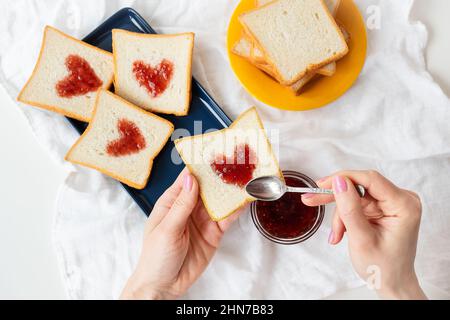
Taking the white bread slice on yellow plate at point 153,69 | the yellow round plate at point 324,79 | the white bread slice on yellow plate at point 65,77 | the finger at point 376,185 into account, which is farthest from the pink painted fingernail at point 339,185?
the white bread slice on yellow plate at point 65,77

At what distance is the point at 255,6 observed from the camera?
1978 millimetres

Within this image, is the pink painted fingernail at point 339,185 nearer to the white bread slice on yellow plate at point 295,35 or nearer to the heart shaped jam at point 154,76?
the white bread slice on yellow plate at point 295,35

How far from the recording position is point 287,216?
6.40ft

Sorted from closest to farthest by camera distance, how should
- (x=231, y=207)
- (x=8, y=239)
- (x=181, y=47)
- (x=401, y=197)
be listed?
(x=401, y=197), (x=231, y=207), (x=181, y=47), (x=8, y=239)

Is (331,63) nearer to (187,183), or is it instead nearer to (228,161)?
(228,161)

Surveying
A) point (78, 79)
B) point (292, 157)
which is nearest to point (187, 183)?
point (292, 157)

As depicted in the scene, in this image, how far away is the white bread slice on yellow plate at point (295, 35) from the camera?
6.27 ft

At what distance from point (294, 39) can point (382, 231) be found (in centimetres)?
86

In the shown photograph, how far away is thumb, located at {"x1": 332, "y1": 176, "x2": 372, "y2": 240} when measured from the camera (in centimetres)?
154

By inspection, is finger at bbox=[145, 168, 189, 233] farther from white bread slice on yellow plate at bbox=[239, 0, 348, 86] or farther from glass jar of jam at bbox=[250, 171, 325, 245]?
white bread slice on yellow plate at bbox=[239, 0, 348, 86]

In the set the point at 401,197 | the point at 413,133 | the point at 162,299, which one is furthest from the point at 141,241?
the point at 413,133

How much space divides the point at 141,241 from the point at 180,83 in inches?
28.1

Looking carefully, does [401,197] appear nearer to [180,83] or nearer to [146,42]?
[180,83]

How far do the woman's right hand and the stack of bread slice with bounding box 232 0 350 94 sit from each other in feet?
1.64
